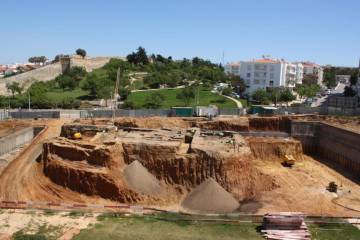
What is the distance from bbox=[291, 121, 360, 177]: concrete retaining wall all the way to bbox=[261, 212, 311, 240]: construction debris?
1750 cm

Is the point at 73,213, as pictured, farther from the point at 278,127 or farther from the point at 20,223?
the point at 278,127

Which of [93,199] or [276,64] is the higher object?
[276,64]

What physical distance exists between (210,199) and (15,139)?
19660 millimetres

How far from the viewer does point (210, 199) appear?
2556 cm

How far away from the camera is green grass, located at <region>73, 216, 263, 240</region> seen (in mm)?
18548

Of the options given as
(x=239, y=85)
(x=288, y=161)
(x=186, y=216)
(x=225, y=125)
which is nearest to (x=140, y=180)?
(x=186, y=216)

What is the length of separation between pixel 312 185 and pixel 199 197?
1015 centimetres

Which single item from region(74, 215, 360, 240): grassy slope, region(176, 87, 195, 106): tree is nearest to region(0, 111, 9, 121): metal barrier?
region(176, 87, 195, 106): tree

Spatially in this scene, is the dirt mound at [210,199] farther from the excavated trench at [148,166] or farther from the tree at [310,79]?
the tree at [310,79]

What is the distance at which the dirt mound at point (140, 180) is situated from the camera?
26.9 meters

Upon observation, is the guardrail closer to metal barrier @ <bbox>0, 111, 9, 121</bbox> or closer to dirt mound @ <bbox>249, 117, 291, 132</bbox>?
dirt mound @ <bbox>249, 117, 291, 132</bbox>

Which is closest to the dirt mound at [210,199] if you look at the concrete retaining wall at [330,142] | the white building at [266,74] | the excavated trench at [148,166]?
the excavated trench at [148,166]

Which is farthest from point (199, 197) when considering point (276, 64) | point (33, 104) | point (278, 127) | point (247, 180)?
point (276, 64)

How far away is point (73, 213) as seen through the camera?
20953 millimetres
